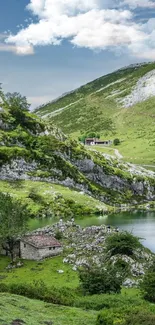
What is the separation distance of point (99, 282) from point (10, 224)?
99.2ft

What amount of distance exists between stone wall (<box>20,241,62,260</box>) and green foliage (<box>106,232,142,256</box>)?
35.2ft

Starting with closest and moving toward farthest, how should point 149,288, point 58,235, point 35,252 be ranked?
point 149,288, point 35,252, point 58,235

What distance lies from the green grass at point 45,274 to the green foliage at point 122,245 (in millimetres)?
8368

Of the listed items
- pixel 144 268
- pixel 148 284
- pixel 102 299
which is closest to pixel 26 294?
pixel 102 299

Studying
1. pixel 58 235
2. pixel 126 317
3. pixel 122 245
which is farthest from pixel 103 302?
pixel 58 235

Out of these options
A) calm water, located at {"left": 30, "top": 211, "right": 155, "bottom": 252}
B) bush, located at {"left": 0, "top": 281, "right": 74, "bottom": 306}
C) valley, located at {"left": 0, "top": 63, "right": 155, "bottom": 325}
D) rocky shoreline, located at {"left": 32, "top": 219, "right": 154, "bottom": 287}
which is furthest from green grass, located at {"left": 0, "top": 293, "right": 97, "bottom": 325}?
calm water, located at {"left": 30, "top": 211, "right": 155, "bottom": 252}

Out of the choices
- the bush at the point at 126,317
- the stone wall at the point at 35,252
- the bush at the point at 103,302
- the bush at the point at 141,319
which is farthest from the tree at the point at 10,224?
the bush at the point at 141,319

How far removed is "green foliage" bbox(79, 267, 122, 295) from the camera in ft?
193

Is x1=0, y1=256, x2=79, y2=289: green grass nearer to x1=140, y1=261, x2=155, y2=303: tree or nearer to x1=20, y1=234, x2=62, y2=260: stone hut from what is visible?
x1=20, y1=234, x2=62, y2=260: stone hut

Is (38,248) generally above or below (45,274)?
above

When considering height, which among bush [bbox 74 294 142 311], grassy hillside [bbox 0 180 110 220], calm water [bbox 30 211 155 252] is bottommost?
calm water [bbox 30 211 155 252]

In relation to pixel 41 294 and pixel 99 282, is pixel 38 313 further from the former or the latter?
pixel 99 282

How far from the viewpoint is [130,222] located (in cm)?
14112

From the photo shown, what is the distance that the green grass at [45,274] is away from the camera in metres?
68.4
